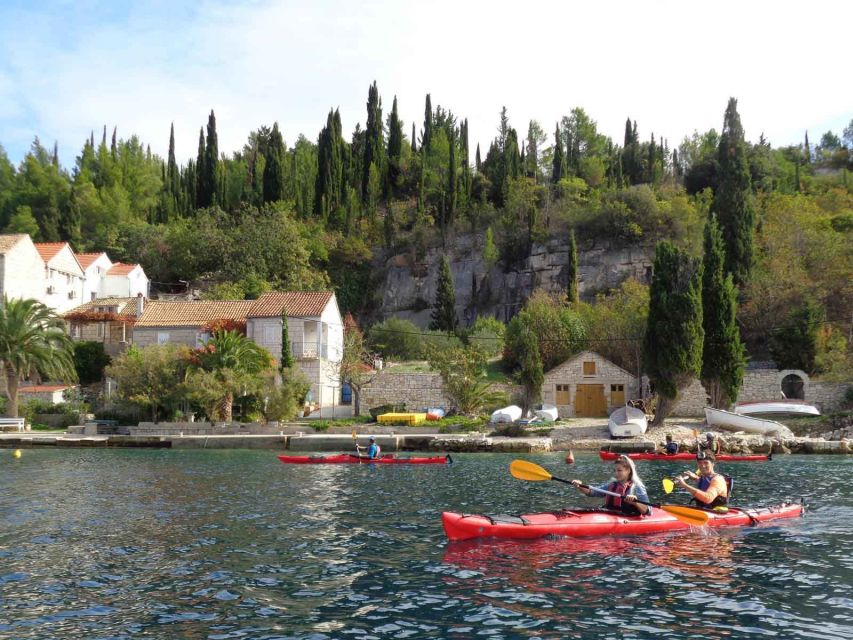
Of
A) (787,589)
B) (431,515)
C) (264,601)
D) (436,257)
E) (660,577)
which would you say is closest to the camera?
(264,601)

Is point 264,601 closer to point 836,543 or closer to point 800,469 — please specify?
point 836,543

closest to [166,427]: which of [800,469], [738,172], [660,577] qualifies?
[800,469]

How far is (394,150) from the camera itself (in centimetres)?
10231

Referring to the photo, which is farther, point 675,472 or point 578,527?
point 675,472

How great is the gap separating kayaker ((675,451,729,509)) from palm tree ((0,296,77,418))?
45.0m

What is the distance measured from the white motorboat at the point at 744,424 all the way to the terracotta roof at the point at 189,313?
1371 inches

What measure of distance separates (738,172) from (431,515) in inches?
2342

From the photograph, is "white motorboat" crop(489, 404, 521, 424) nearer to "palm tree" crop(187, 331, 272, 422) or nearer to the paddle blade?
Answer: "palm tree" crop(187, 331, 272, 422)

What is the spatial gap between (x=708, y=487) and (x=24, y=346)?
46170mm

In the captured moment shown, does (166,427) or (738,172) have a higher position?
(738,172)

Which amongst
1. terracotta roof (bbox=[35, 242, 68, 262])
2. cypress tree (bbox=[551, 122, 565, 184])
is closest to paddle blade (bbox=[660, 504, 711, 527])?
terracotta roof (bbox=[35, 242, 68, 262])

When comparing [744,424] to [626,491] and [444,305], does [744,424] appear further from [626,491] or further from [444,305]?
[444,305]

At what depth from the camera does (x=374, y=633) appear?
10773mm

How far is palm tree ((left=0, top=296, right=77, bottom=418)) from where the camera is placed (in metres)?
50.2
